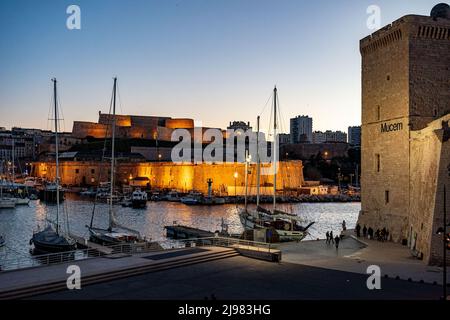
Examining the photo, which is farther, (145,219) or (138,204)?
(138,204)

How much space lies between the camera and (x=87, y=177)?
249 feet

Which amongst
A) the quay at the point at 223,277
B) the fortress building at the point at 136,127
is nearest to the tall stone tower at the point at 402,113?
the quay at the point at 223,277

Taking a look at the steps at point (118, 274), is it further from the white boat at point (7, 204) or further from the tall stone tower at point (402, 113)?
the white boat at point (7, 204)

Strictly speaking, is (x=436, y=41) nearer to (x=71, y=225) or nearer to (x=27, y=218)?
(x=71, y=225)

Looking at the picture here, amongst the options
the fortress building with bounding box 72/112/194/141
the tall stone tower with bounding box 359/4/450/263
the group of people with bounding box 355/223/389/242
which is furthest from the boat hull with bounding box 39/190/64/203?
the tall stone tower with bounding box 359/4/450/263

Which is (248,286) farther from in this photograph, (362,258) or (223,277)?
(362,258)

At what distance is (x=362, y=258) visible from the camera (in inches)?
610

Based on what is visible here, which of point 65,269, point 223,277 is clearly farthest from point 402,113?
point 65,269

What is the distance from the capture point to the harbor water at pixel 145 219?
31.1 meters

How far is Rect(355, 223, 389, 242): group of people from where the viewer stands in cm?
1975

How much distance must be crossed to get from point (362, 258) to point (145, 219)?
91.3 ft
